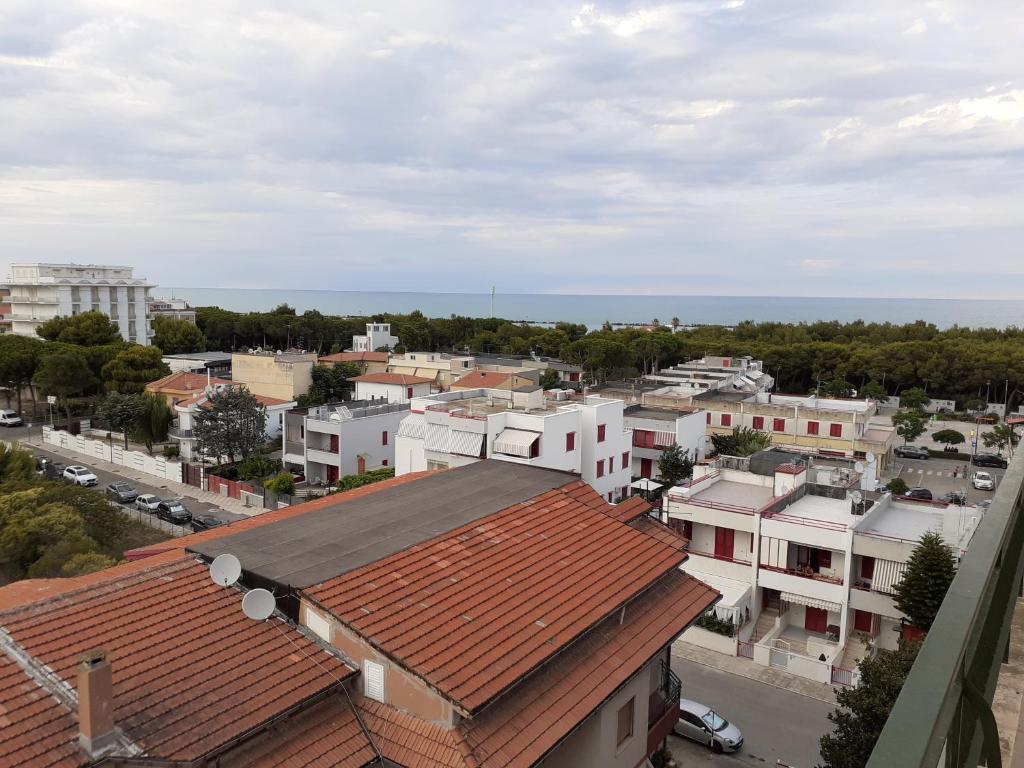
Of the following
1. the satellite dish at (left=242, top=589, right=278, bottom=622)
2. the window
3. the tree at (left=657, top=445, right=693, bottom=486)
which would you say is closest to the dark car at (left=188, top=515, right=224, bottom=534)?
the tree at (left=657, top=445, right=693, bottom=486)

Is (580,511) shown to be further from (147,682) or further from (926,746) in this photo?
(926,746)

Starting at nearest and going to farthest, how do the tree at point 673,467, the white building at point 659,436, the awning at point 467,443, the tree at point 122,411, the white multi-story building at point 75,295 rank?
the awning at point 467,443 < the tree at point 673,467 < the white building at point 659,436 < the tree at point 122,411 < the white multi-story building at point 75,295

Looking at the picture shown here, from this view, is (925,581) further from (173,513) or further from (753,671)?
(173,513)

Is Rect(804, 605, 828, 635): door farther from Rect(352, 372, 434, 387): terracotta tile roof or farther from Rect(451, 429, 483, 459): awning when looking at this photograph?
Rect(352, 372, 434, 387): terracotta tile roof

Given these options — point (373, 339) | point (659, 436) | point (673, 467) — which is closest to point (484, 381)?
point (659, 436)

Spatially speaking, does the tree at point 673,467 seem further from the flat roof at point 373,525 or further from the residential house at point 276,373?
the residential house at point 276,373

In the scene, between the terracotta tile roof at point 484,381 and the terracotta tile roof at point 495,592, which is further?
the terracotta tile roof at point 484,381

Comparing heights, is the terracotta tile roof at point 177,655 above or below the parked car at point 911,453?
above

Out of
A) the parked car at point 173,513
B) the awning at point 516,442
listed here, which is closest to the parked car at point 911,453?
the awning at point 516,442
